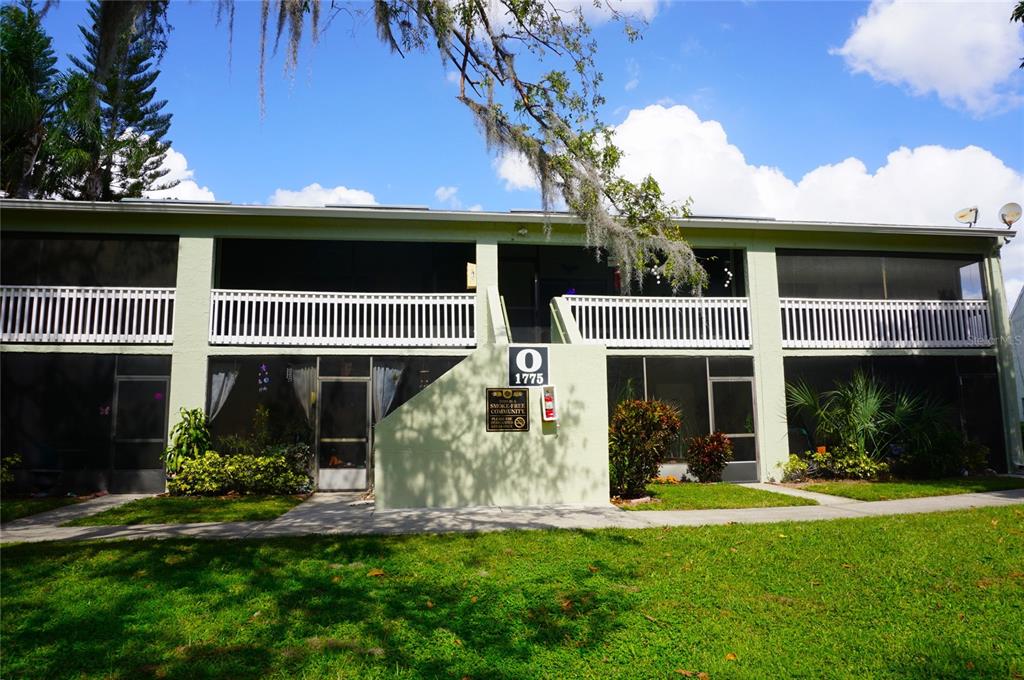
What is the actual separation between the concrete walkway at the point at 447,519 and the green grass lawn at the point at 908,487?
406 mm

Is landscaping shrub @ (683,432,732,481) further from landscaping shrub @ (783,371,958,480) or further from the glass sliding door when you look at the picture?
the glass sliding door

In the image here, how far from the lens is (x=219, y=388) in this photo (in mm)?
12812

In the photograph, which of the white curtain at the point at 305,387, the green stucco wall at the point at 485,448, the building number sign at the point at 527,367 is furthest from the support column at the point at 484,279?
the white curtain at the point at 305,387

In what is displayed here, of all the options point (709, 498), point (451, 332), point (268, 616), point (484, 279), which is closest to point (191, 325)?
point (451, 332)

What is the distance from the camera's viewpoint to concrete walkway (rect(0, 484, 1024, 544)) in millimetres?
8148

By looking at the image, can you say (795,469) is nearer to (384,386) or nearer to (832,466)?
(832,466)

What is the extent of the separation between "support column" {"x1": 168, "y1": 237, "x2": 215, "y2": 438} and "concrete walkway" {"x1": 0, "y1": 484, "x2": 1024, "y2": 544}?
2603 millimetres

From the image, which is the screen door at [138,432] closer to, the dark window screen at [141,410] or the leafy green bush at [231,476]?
the dark window screen at [141,410]

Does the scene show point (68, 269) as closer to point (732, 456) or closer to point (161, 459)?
point (161, 459)

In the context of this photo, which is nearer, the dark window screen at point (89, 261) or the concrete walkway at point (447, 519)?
the concrete walkway at point (447, 519)

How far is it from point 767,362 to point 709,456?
2.57 meters

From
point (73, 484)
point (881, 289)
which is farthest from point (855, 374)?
point (73, 484)

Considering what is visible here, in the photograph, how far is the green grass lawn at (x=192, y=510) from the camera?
9164mm

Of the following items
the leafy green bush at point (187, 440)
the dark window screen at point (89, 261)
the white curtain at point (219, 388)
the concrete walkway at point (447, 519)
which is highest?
the dark window screen at point (89, 261)
